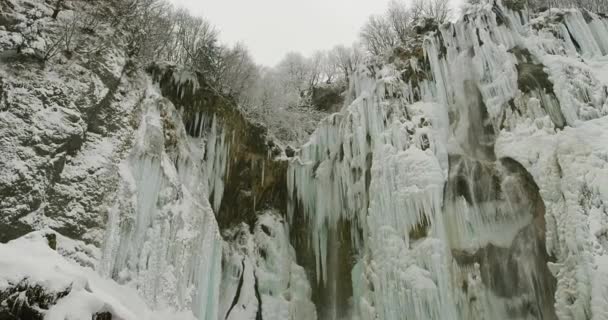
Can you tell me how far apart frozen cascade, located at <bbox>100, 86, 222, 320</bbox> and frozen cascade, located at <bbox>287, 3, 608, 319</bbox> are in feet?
10.9

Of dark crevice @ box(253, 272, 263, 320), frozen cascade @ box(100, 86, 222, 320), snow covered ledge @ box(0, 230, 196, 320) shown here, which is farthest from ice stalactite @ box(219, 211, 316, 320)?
snow covered ledge @ box(0, 230, 196, 320)

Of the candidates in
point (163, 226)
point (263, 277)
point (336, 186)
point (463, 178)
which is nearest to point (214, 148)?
point (336, 186)

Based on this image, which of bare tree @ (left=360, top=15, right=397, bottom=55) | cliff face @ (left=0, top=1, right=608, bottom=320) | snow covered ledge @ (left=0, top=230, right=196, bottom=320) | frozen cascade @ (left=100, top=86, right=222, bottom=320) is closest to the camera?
snow covered ledge @ (left=0, top=230, right=196, bottom=320)

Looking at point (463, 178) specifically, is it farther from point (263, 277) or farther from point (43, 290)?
point (43, 290)

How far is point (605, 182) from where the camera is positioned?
876cm

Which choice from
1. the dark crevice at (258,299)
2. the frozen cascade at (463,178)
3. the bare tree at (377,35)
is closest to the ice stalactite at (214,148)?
the frozen cascade at (463,178)

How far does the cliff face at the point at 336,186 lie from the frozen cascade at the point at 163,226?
39mm

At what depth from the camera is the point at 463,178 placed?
36.1 feet

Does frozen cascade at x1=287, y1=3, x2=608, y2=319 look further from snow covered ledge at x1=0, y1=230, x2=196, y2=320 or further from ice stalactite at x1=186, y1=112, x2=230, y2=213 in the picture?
snow covered ledge at x1=0, y1=230, x2=196, y2=320

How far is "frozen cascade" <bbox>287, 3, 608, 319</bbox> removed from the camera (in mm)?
9609

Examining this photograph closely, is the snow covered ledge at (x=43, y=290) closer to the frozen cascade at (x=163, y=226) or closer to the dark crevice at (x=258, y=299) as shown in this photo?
the frozen cascade at (x=163, y=226)

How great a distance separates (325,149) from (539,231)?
5.53 meters

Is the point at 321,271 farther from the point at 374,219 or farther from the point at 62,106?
the point at 62,106

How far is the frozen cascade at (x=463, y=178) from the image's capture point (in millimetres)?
9609
